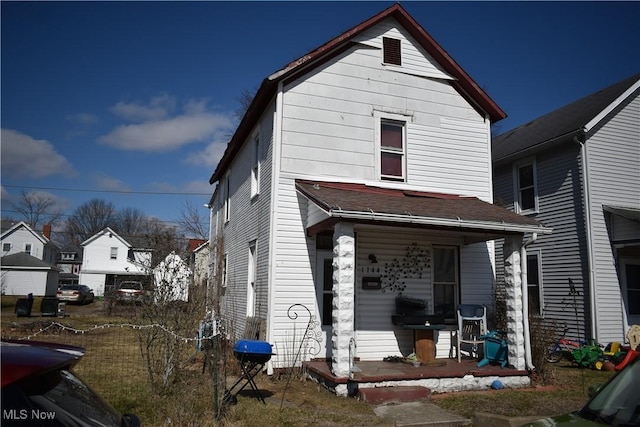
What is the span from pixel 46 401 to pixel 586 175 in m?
15.7

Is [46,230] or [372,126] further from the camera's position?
[46,230]

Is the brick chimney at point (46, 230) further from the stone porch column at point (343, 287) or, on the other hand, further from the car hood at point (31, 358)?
the car hood at point (31, 358)

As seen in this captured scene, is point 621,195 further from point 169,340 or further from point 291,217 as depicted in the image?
point 169,340

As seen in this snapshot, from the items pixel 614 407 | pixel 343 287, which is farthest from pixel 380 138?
pixel 614 407

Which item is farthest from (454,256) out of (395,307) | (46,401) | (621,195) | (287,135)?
(46,401)

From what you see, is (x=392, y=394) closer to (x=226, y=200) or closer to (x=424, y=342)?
(x=424, y=342)

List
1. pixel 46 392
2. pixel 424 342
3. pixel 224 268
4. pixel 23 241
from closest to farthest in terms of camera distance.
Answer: pixel 46 392
pixel 424 342
pixel 224 268
pixel 23 241

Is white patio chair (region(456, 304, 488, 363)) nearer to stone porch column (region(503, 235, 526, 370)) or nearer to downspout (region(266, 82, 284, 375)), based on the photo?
stone porch column (region(503, 235, 526, 370))

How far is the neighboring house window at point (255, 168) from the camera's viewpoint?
1293cm

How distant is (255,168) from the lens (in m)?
13.4

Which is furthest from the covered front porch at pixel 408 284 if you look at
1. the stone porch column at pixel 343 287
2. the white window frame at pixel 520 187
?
the white window frame at pixel 520 187

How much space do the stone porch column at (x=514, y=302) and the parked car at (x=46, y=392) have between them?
28.4 ft

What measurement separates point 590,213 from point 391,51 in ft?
25.8

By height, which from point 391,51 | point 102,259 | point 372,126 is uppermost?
point 391,51
